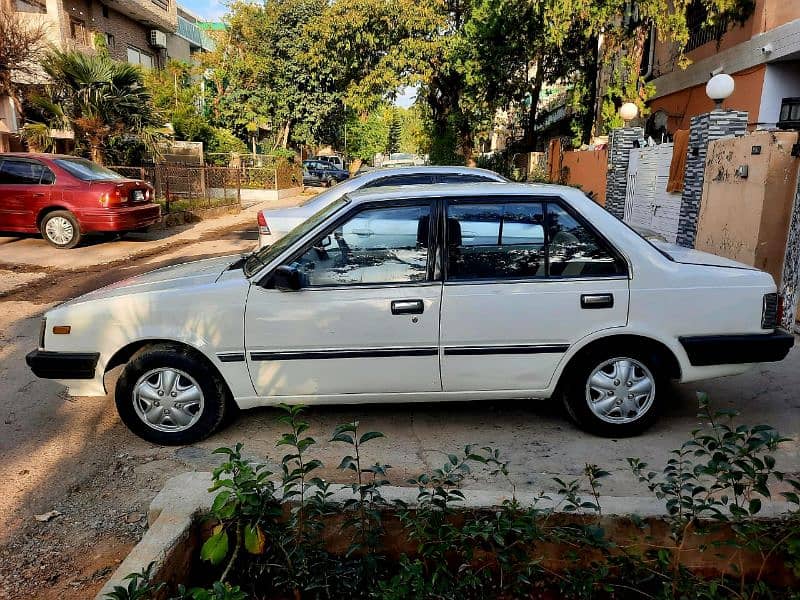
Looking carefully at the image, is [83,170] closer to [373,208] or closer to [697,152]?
[373,208]

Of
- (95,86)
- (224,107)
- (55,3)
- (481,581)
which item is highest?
(55,3)

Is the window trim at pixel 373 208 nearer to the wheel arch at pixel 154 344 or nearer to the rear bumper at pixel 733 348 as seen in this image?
the wheel arch at pixel 154 344

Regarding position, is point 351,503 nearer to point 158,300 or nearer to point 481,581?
point 481,581

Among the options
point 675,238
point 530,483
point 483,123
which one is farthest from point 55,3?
point 530,483

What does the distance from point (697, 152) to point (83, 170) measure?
10878mm

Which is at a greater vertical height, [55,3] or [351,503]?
[55,3]

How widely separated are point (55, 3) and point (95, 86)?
11.0 m

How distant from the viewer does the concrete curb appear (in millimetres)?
2084

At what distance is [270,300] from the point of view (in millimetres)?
3711

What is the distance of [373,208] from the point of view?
3.83 m

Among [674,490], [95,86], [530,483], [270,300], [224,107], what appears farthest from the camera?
[224,107]

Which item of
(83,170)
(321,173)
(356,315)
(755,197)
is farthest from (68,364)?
(321,173)

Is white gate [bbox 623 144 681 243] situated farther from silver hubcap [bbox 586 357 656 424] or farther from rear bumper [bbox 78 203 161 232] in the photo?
rear bumper [bbox 78 203 161 232]

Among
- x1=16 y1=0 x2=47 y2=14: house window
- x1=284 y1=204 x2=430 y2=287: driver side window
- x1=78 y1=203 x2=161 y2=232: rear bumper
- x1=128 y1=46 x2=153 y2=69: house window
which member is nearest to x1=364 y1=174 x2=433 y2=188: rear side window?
x1=284 y1=204 x2=430 y2=287: driver side window
